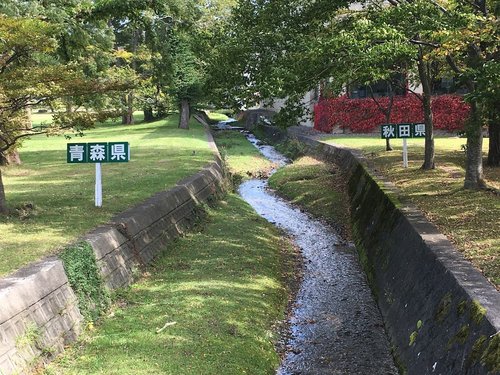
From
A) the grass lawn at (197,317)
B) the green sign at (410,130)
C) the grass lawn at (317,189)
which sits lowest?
the grass lawn at (197,317)

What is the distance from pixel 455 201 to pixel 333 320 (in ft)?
14.1

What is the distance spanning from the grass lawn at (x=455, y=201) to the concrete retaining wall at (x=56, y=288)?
17.9 ft

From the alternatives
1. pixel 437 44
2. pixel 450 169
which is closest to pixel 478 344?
pixel 437 44

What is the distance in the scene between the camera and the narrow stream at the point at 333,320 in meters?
7.37

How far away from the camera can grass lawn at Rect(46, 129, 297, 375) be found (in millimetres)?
6438

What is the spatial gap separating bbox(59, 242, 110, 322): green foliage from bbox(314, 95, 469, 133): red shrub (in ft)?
82.7

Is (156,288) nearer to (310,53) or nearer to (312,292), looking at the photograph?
(312,292)

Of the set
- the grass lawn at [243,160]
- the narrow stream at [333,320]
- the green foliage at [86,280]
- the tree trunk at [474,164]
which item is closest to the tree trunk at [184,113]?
the grass lawn at [243,160]

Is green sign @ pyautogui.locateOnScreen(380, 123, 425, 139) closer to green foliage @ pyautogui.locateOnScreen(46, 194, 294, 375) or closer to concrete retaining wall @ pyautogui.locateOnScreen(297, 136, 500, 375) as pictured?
concrete retaining wall @ pyautogui.locateOnScreen(297, 136, 500, 375)

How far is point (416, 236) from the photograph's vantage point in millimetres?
8633

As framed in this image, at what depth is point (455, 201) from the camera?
11.2m

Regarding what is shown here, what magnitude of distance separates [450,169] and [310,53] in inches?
336

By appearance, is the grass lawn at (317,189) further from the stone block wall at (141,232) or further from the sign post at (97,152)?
the sign post at (97,152)

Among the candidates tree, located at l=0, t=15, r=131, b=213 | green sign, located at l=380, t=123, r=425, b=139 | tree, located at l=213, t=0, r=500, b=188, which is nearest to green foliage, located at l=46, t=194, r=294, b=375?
tree, located at l=0, t=15, r=131, b=213
